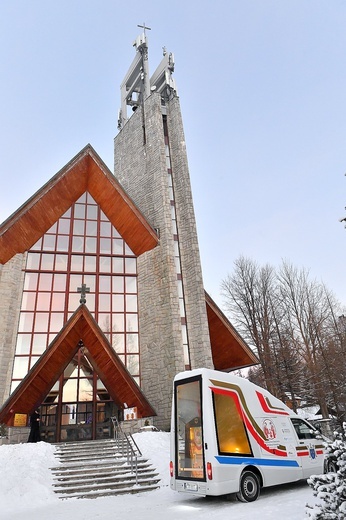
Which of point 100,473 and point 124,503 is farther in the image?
point 100,473

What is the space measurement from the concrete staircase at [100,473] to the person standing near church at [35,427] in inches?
162

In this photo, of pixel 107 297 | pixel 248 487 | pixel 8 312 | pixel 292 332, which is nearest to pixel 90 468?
pixel 248 487

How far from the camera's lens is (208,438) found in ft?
20.0

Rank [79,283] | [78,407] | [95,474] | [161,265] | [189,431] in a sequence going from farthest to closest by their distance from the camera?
1. [79,283]
2. [161,265]
3. [78,407]
4. [95,474]
5. [189,431]

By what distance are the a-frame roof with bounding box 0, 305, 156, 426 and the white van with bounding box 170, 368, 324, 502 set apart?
7.05m

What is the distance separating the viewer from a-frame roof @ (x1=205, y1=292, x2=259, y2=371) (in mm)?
17578

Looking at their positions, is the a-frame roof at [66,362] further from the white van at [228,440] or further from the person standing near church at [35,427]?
the white van at [228,440]

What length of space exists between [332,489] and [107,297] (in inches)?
586

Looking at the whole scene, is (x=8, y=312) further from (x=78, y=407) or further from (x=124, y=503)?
(x=124, y=503)

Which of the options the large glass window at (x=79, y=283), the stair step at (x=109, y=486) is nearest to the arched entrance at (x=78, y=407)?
the large glass window at (x=79, y=283)

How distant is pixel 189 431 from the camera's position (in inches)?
260

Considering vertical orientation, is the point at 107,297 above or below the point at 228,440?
above

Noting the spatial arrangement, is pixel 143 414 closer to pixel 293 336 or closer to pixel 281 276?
pixel 293 336

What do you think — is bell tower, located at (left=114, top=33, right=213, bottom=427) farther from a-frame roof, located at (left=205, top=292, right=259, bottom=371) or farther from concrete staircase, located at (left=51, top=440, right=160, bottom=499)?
concrete staircase, located at (left=51, top=440, right=160, bottom=499)
